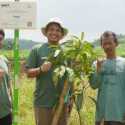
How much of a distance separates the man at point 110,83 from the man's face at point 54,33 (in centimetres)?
53

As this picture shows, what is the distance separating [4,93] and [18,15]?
48.1 inches

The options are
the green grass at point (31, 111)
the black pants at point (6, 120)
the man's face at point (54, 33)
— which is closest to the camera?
the man's face at point (54, 33)

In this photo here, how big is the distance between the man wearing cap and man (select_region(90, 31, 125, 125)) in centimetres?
49

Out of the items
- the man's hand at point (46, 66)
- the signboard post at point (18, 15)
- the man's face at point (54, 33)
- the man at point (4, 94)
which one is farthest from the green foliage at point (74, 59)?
the signboard post at point (18, 15)

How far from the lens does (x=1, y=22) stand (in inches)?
278

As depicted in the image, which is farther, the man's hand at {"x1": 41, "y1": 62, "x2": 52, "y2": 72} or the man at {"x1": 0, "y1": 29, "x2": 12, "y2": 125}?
the man at {"x1": 0, "y1": 29, "x2": 12, "y2": 125}

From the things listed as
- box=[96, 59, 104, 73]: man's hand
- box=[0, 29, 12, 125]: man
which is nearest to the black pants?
box=[0, 29, 12, 125]: man

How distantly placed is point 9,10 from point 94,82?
5.51 ft

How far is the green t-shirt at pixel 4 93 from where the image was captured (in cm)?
629

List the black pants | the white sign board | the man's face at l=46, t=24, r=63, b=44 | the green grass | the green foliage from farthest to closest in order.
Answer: the green grass < the white sign board < the black pants < the man's face at l=46, t=24, r=63, b=44 < the green foliage

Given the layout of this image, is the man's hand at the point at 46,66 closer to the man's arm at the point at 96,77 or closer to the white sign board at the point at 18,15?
the man's arm at the point at 96,77

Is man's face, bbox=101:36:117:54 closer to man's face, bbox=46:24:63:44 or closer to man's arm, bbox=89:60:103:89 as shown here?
man's arm, bbox=89:60:103:89

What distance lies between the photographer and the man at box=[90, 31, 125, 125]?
600cm

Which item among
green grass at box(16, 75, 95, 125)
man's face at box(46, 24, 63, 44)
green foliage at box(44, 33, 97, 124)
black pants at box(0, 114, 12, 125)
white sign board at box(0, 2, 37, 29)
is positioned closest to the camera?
green foliage at box(44, 33, 97, 124)
